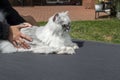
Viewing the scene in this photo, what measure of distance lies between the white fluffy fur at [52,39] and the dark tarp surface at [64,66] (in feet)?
0.18

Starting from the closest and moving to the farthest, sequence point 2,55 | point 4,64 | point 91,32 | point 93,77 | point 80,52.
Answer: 1. point 93,77
2. point 4,64
3. point 2,55
4. point 80,52
5. point 91,32

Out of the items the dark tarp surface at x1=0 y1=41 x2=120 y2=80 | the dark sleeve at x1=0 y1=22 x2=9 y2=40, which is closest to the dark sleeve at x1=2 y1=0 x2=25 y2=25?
the dark sleeve at x1=0 y1=22 x2=9 y2=40

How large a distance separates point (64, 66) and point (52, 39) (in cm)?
66

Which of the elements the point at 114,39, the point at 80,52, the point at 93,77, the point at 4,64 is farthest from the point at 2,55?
the point at 114,39

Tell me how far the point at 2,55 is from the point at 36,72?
18.0 inches

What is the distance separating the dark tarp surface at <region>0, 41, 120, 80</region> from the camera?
5.31 feet

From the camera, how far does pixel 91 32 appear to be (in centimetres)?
881

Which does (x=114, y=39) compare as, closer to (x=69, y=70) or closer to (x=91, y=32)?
(x=91, y=32)

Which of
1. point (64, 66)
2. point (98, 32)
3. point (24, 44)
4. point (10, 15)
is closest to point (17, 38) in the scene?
point (24, 44)

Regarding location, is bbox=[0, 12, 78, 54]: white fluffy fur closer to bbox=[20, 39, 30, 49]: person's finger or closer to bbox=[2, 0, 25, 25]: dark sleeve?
bbox=[20, 39, 30, 49]: person's finger

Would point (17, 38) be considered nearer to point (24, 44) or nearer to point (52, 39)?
point (24, 44)

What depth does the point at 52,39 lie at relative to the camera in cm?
247

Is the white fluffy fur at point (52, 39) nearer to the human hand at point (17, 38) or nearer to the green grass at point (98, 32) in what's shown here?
the human hand at point (17, 38)

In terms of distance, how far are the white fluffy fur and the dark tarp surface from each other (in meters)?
0.06
